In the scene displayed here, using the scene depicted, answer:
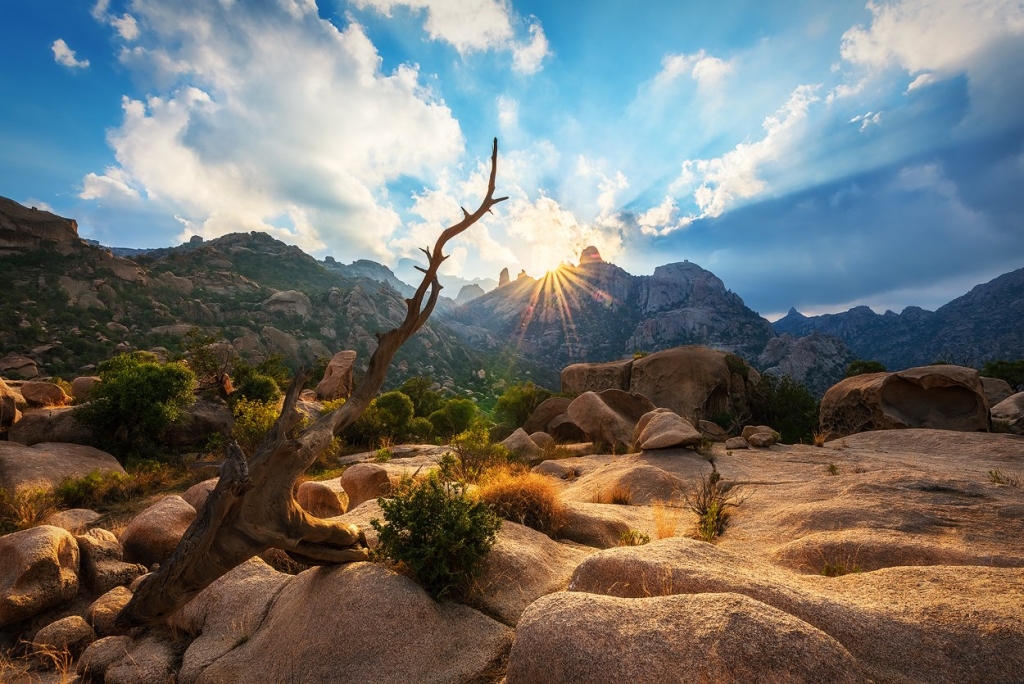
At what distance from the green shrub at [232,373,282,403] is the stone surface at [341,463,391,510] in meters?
18.5

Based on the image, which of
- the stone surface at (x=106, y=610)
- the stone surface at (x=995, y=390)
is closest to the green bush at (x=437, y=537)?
the stone surface at (x=106, y=610)

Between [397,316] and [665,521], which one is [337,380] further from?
[397,316]

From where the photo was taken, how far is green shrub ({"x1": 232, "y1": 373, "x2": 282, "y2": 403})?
87.2ft

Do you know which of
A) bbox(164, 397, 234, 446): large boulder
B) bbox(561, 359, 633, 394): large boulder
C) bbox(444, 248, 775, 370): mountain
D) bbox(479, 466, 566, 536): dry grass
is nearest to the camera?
bbox(479, 466, 566, 536): dry grass

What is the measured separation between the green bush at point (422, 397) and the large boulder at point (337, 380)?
4807 mm

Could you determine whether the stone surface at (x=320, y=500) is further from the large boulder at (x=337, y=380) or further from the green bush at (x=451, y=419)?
the large boulder at (x=337, y=380)

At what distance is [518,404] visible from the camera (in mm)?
30703

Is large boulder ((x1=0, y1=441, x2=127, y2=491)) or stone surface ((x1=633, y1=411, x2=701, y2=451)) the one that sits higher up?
stone surface ((x1=633, y1=411, x2=701, y2=451))

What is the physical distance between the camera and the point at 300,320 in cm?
8175

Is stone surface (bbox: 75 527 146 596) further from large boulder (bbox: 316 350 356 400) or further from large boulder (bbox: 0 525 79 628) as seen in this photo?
large boulder (bbox: 316 350 356 400)

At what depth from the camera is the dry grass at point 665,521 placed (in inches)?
279

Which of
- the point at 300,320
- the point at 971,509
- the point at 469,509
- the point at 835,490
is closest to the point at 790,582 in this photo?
the point at 469,509

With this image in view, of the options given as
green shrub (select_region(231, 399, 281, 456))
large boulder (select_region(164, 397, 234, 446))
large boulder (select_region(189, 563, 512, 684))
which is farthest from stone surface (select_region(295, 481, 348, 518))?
large boulder (select_region(164, 397, 234, 446))

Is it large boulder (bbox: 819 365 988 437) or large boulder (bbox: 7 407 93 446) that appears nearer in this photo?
large boulder (bbox: 7 407 93 446)
